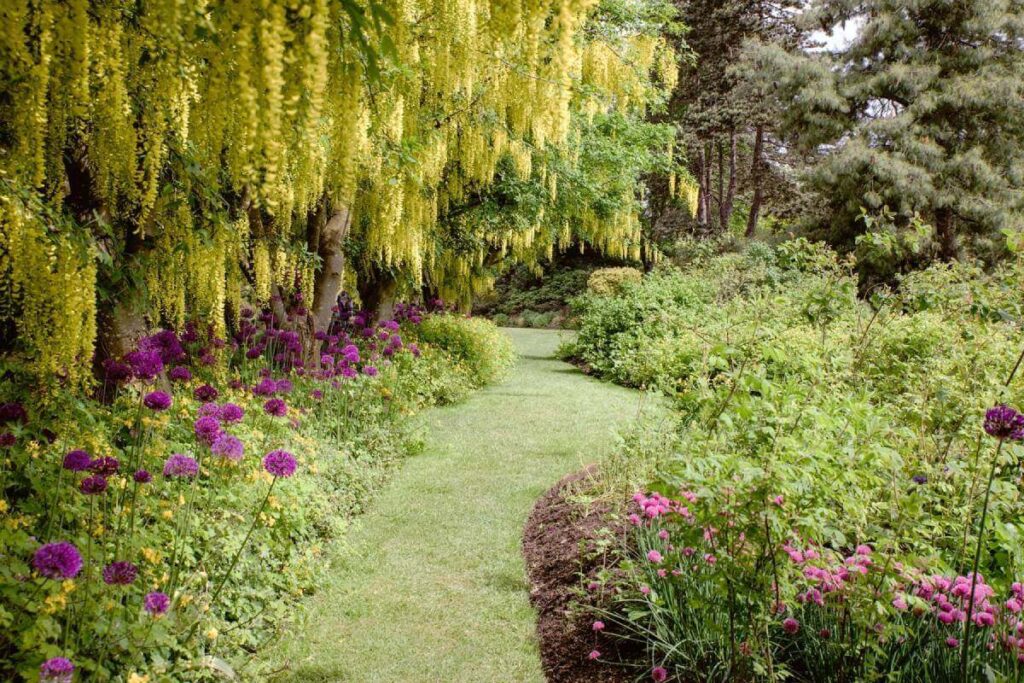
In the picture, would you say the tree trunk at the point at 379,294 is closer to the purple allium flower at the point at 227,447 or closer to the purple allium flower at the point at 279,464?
the purple allium flower at the point at 227,447

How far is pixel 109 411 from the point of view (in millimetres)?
3977

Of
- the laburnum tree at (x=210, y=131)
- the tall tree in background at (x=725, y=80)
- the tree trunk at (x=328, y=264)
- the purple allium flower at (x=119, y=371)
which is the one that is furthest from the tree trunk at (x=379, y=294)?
the tall tree in background at (x=725, y=80)

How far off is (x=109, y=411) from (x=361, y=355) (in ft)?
13.3

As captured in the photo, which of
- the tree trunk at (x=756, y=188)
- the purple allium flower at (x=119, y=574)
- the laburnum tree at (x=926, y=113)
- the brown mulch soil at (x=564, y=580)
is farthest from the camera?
the tree trunk at (x=756, y=188)

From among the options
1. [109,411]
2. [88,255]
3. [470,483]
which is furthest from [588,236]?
[88,255]

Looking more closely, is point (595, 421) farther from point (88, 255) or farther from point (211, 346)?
point (88, 255)

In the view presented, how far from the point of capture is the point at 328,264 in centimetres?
741

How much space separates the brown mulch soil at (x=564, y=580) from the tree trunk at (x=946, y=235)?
1659cm

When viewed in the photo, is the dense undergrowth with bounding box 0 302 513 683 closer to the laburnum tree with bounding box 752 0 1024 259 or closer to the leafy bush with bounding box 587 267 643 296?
the leafy bush with bounding box 587 267 643 296

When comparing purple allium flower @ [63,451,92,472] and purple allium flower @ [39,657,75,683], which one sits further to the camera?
purple allium flower @ [63,451,92,472]

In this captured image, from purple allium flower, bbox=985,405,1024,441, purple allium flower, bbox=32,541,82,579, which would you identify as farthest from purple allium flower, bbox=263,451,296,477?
purple allium flower, bbox=985,405,1024,441

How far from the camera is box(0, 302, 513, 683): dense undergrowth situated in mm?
2316

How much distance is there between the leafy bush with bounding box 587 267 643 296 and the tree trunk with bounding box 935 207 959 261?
816 cm

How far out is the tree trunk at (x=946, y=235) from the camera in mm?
17609
